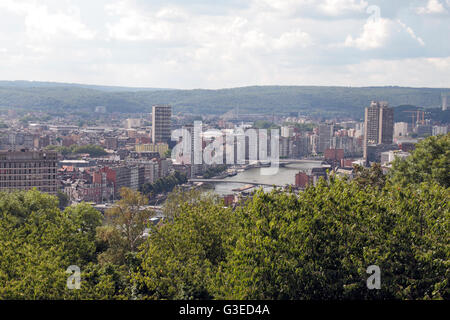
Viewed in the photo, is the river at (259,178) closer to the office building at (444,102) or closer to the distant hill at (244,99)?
the office building at (444,102)

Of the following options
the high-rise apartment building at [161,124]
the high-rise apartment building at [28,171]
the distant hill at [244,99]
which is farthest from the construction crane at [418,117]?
the high-rise apartment building at [28,171]

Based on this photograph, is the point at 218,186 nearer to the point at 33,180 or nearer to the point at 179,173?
the point at 179,173

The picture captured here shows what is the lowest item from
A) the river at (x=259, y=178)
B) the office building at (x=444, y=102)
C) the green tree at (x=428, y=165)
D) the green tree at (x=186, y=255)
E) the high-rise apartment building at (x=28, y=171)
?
the river at (x=259, y=178)

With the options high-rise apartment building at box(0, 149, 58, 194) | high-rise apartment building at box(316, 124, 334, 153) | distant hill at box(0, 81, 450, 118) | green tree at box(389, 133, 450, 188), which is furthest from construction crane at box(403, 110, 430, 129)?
green tree at box(389, 133, 450, 188)

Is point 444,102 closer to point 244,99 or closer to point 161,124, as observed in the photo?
point 244,99

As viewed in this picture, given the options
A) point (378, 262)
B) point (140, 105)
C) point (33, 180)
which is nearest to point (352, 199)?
point (378, 262)

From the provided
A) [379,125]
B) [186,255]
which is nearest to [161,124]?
[379,125]

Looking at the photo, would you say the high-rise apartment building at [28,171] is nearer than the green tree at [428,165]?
No
